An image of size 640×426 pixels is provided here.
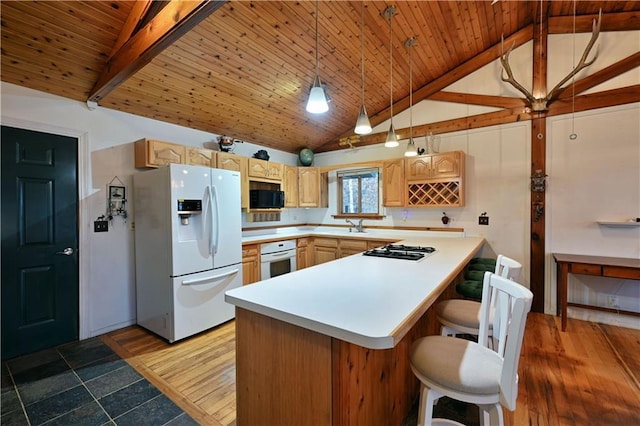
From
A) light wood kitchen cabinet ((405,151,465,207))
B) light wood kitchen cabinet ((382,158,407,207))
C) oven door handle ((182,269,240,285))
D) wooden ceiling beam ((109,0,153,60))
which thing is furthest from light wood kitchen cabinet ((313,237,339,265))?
wooden ceiling beam ((109,0,153,60))

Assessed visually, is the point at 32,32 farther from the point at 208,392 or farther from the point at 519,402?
the point at 519,402

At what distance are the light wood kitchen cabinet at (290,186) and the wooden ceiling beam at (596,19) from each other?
3.95 metres

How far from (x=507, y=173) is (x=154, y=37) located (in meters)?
4.11

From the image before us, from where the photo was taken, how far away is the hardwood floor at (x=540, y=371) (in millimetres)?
1794

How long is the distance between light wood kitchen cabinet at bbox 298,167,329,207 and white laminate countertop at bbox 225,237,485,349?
298 cm

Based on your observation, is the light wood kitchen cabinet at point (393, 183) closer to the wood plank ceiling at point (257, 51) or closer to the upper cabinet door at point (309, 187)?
the wood plank ceiling at point (257, 51)

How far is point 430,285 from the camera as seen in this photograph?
1527 mm

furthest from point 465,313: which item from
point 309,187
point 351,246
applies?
point 309,187

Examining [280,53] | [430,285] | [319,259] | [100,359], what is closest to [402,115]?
[280,53]

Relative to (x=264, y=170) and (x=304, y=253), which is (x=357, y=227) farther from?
(x=264, y=170)

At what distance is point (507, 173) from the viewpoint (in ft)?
11.9

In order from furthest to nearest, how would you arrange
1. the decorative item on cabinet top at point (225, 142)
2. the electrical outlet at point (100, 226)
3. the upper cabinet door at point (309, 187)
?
1. the upper cabinet door at point (309, 187)
2. the decorative item on cabinet top at point (225, 142)
3. the electrical outlet at point (100, 226)

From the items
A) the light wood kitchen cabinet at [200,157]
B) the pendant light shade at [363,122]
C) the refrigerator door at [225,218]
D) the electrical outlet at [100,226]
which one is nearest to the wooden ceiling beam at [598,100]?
the pendant light shade at [363,122]

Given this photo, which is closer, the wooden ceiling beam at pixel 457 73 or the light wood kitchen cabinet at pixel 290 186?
the wooden ceiling beam at pixel 457 73
